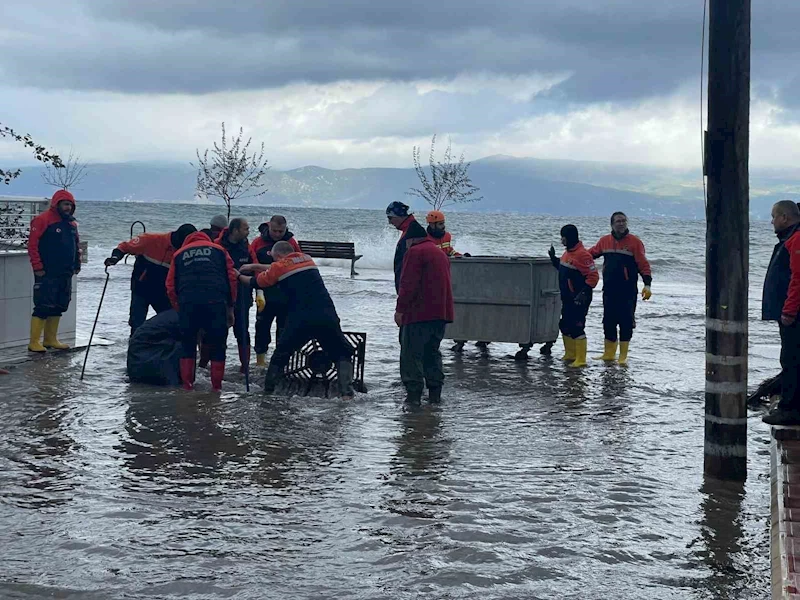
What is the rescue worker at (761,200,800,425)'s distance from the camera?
290 inches

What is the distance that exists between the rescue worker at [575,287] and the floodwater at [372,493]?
1071mm

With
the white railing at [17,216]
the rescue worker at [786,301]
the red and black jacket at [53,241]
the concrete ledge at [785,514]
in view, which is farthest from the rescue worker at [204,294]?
the concrete ledge at [785,514]

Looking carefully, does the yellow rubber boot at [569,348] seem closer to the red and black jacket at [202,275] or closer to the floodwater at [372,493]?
the floodwater at [372,493]

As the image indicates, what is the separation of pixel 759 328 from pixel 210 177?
21.0 meters

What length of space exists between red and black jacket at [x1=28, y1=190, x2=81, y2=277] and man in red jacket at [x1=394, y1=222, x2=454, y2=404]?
4576 mm

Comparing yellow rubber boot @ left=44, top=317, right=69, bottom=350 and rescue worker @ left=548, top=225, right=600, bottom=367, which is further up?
rescue worker @ left=548, top=225, right=600, bottom=367

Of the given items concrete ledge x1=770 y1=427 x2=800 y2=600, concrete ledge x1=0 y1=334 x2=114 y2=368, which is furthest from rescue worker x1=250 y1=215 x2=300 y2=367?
concrete ledge x1=770 y1=427 x2=800 y2=600

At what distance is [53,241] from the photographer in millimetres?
11859

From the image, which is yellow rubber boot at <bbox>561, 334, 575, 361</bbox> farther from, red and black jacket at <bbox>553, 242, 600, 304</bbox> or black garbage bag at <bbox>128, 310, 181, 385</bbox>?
black garbage bag at <bbox>128, 310, 181, 385</bbox>

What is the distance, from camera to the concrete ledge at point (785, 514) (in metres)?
4.41

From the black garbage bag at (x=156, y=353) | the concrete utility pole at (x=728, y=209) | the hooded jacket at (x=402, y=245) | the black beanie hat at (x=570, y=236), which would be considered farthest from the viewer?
the black beanie hat at (x=570, y=236)

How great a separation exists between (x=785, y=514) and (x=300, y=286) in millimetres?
5486

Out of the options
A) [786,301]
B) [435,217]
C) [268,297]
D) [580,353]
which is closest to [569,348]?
[580,353]

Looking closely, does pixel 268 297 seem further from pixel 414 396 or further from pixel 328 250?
pixel 328 250
